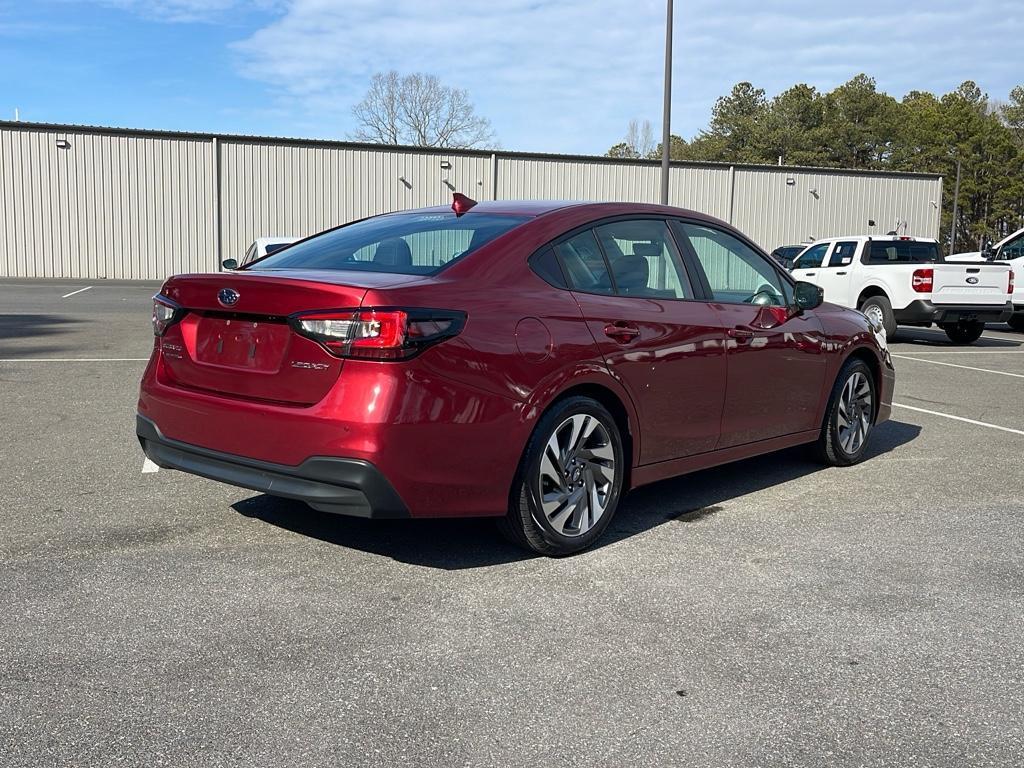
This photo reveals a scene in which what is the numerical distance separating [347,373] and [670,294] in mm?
1886

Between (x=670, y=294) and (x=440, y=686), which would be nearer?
(x=440, y=686)

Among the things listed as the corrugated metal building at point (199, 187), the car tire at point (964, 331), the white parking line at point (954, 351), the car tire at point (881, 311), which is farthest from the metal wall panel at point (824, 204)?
the white parking line at point (954, 351)

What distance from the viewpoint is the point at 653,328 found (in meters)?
4.75

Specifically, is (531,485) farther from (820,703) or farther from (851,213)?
(851,213)

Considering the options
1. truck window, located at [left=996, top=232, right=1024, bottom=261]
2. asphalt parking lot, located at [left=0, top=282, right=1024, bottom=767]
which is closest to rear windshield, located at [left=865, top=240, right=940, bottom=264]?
truck window, located at [left=996, top=232, right=1024, bottom=261]

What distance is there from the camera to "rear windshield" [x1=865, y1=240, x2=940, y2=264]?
16656 millimetres

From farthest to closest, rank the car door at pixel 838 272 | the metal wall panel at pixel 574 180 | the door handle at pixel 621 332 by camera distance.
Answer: the metal wall panel at pixel 574 180 < the car door at pixel 838 272 < the door handle at pixel 621 332

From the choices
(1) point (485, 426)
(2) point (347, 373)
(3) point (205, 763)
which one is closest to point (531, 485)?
(1) point (485, 426)

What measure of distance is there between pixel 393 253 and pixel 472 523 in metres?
1.35

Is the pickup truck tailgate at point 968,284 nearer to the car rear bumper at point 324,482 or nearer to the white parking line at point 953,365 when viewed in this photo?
the white parking line at point 953,365

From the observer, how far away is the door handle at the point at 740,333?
17.1ft

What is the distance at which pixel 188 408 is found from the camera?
167 inches

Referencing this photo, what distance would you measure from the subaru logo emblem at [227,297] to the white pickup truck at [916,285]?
1279 cm

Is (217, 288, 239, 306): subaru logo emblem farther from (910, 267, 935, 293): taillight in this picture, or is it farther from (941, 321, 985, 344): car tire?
(941, 321, 985, 344): car tire
